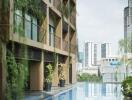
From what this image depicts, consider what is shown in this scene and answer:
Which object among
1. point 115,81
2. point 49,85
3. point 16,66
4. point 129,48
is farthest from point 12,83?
point 115,81

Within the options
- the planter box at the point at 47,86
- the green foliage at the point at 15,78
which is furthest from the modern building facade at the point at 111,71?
the green foliage at the point at 15,78

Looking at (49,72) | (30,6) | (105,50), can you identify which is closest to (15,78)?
(30,6)

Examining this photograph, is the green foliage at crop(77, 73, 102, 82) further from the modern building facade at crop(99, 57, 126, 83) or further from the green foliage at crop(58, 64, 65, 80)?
the green foliage at crop(58, 64, 65, 80)

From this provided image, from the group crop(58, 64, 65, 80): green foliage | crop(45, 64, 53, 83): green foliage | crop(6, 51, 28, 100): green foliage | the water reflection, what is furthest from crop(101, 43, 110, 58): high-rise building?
crop(6, 51, 28, 100): green foliage

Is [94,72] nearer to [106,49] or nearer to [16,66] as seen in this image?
[106,49]

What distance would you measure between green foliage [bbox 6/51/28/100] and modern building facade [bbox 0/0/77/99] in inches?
8.1

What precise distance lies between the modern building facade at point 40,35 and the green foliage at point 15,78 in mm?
205

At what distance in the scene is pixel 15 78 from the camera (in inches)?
325

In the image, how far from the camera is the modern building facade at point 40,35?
26.8ft

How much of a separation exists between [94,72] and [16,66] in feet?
137

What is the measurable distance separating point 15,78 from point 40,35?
5093 millimetres

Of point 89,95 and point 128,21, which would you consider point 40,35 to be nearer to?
point 89,95

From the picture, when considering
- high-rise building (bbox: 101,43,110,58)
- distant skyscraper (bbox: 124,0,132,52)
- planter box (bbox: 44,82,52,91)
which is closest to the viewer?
planter box (bbox: 44,82,52,91)

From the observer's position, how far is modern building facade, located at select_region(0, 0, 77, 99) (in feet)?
26.8
